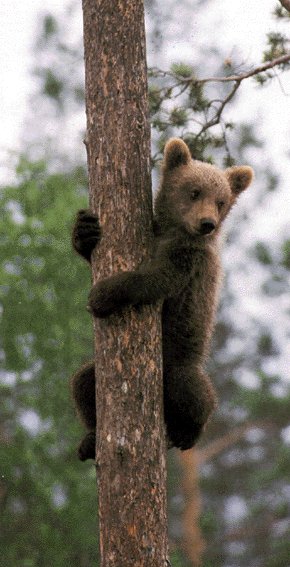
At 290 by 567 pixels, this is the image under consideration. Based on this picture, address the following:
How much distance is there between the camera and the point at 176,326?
6293 mm

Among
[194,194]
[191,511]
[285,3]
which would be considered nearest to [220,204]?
[194,194]

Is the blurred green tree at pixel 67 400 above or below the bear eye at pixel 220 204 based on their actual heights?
below

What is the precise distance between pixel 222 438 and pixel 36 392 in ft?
12.9

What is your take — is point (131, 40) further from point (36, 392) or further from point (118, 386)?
point (36, 392)

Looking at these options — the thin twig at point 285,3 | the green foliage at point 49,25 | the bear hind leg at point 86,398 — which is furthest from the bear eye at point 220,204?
the green foliage at point 49,25

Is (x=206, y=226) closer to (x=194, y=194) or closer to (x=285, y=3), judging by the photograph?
(x=194, y=194)

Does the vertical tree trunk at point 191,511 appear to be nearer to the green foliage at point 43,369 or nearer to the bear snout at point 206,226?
the green foliage at point 43,369

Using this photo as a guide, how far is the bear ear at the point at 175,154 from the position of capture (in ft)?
21.7

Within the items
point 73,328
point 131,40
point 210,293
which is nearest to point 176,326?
point 210,293

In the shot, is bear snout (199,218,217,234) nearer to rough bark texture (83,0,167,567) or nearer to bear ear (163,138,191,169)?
rough bark texture (83,0,167,567)

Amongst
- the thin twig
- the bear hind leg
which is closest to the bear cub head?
the bear hind leg

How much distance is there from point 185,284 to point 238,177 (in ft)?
4.06

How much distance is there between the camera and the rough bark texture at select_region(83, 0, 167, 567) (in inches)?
197

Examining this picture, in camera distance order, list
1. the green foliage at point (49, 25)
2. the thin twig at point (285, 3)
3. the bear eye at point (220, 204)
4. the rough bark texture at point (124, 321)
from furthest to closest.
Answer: the green foliage at point (49, 25) → the thin twig at point (285, 3) → the bear eye at point (220, 204) → the rough bark texture at point (124, 321)
